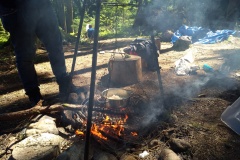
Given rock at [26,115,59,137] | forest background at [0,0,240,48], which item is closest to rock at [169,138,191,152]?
rock at [26,115,59,137]

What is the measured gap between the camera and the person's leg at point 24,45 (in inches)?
126

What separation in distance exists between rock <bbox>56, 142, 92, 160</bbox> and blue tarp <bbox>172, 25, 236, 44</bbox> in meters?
9.22

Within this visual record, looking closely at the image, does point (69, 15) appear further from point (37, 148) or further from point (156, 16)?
point (37, 148)

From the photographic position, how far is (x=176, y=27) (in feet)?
Answer: 42.4

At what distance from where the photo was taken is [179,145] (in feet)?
9.07

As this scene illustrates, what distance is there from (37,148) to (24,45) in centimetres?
176

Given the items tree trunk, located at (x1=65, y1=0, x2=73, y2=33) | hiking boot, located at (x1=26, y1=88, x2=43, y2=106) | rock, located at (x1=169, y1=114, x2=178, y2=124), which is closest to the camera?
rock, located at (x1=169, y1=114, x2=178, y2=124)

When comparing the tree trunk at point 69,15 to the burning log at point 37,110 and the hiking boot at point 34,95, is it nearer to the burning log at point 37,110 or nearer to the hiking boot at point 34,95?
the hiking boot at point 34,95

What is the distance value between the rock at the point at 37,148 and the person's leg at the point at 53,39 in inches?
56.9

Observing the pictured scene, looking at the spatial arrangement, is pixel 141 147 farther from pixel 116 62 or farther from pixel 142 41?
pixel 142 41

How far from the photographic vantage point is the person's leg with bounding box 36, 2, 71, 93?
3.57 meters

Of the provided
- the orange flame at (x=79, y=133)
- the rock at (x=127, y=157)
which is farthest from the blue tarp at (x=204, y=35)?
the rock at (x=127, y=157)

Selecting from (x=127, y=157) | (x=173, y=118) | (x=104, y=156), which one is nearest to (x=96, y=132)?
(x=104, y=156)

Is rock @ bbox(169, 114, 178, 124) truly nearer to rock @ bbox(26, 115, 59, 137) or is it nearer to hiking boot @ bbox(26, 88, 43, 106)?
rock @ bbox(26, 115, 59, 137)
